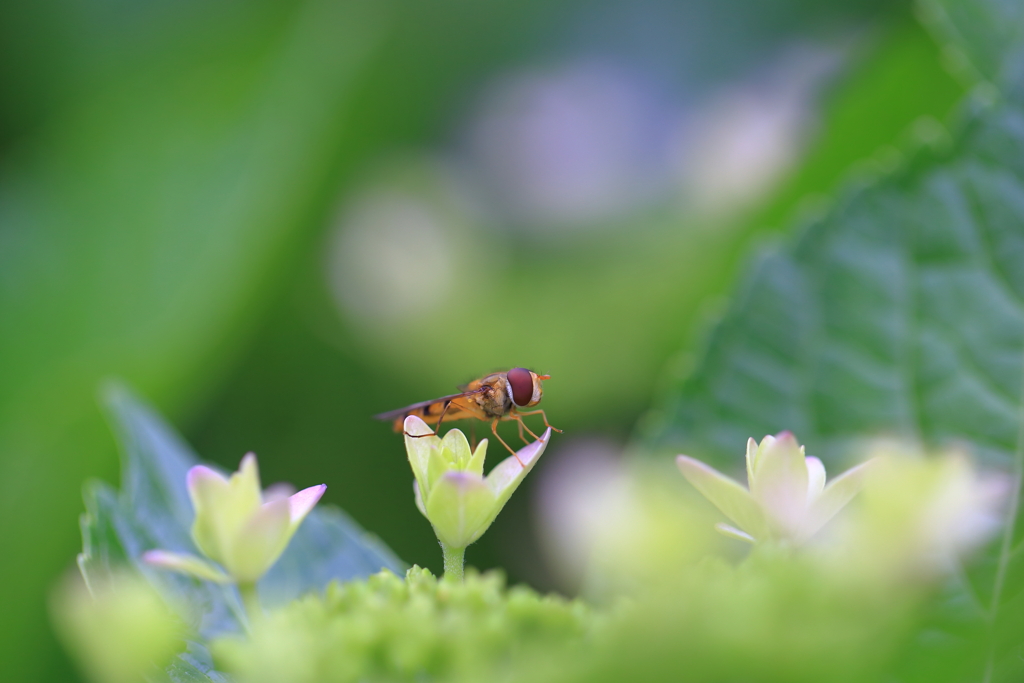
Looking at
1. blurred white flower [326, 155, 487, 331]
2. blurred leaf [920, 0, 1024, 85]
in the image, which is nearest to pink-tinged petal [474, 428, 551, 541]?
blurred leaf [920, 0, 1024, 85]

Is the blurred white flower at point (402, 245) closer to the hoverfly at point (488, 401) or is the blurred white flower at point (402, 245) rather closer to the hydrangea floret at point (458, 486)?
the hoverfly at point (488, 401)

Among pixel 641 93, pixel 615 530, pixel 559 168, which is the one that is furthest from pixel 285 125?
pixel 615 530

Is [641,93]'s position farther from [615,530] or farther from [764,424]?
[615,530]

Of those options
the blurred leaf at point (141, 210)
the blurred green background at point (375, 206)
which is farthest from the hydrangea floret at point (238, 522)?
the blurred leaf at point (141, 210)

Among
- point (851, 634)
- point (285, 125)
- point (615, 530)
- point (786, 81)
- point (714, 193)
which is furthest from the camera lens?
point (786, 81)

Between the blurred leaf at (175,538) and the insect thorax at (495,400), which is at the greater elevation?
the insect thorax at (495,400)

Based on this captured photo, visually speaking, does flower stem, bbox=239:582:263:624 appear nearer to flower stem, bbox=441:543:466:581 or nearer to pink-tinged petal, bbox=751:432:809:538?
→ flower stem, bbox=441:543:466:581
